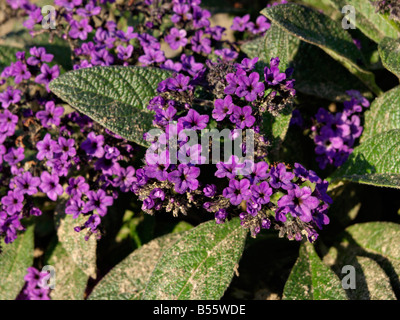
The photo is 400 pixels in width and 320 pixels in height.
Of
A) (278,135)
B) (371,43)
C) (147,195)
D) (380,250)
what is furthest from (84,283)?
(371,43)

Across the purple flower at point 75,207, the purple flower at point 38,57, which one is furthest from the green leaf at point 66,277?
the purple flower at point 38,57

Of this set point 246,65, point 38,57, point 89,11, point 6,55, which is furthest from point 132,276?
point 6,55

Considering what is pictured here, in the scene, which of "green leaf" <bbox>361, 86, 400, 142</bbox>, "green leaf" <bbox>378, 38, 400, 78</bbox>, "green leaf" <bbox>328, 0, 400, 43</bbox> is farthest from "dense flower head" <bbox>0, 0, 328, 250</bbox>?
"green leaf" <bbox>328, 0, 400, 43</bbox>

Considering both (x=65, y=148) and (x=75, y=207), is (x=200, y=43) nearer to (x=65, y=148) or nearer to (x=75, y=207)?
(x=65, y=148)

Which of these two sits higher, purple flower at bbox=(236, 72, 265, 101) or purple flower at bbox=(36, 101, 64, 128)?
purple flower at bbox=(236, 72, 265, 101)

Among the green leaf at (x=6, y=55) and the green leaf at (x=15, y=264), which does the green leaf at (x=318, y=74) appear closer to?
the green leaf at (x=6, y=55)

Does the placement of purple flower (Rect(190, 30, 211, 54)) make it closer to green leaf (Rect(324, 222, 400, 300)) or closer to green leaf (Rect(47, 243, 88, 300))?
green leaf (Rect(324, 222, 400, 300))
